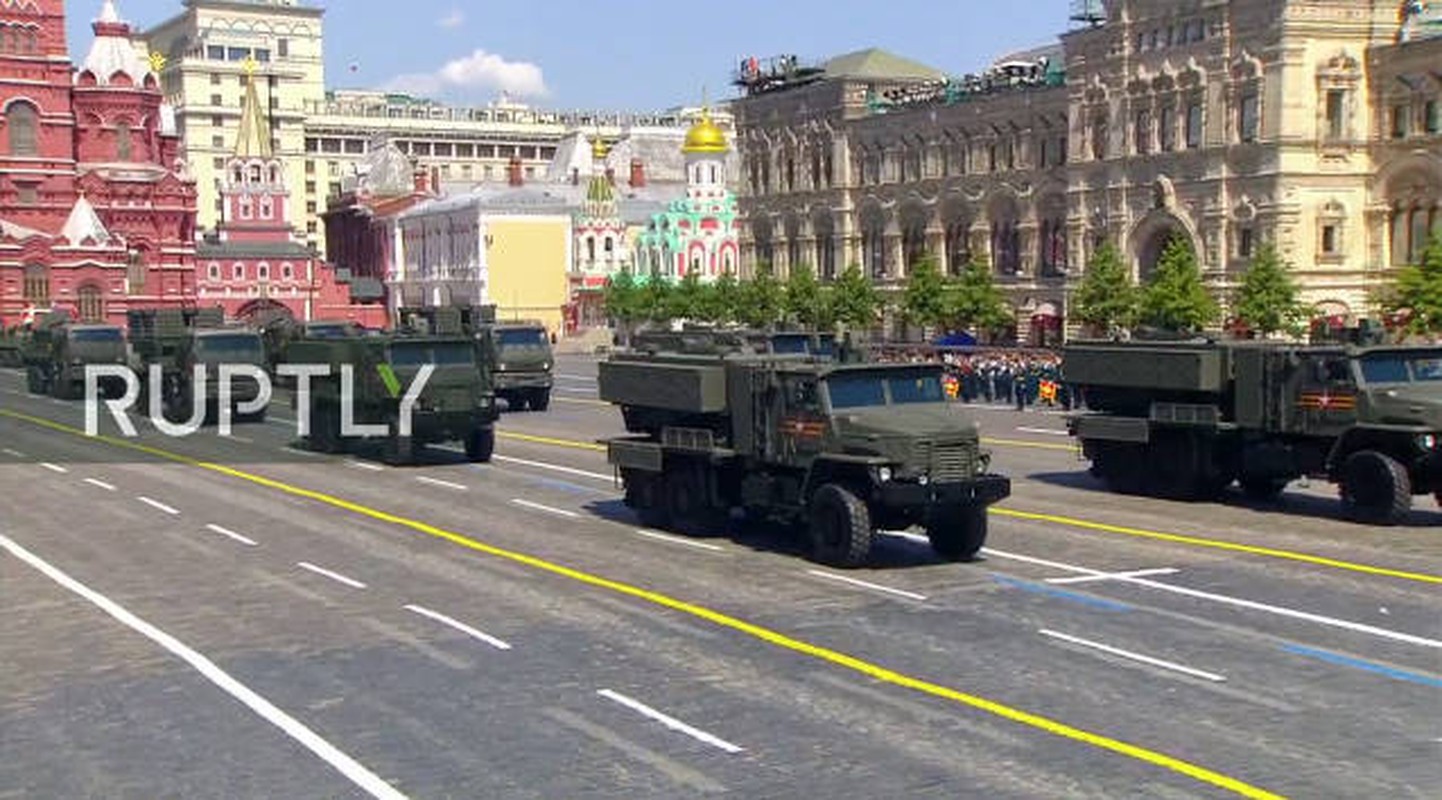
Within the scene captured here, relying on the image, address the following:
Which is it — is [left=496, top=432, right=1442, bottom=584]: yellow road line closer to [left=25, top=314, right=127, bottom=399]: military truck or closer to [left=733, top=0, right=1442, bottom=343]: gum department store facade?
[left=25, top=314, right=127, bottom=399]: military truck

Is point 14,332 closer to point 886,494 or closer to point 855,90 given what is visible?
point 855,90

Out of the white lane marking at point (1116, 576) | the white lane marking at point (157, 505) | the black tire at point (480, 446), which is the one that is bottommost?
the white lane marking at point (1116, 576)

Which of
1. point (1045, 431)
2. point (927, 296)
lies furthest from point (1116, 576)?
point (927, 296)

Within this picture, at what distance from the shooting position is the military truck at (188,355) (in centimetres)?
4456

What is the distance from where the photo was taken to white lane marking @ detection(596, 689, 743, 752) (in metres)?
12.5

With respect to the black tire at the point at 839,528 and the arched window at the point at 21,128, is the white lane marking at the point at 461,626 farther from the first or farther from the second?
the arched window at the point at 21,128

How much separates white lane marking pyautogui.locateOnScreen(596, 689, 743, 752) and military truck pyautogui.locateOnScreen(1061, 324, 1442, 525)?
526 inches

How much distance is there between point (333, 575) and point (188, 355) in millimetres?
27090

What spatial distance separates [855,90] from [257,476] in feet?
202

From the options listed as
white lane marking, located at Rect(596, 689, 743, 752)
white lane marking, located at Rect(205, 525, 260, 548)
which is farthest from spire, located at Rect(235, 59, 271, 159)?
white lane marking, located at Rect(596, 689, 743, 752)

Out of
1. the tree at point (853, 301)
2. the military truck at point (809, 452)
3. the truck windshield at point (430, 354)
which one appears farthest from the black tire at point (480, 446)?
the tree at point (853, 301)

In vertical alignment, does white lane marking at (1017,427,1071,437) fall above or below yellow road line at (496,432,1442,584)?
above

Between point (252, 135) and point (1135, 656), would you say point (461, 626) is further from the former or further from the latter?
point (252, 135)

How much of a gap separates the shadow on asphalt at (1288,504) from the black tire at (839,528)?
318 inches
